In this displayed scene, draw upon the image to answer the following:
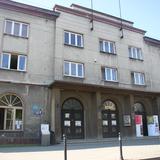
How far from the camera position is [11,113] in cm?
1898

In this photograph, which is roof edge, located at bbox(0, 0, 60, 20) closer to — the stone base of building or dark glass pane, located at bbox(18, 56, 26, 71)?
dark glass pane, located at bbox(18, 56, 26, 71)

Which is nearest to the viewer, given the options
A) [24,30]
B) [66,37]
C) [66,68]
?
[24,30]

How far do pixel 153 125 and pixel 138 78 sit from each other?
5.23m

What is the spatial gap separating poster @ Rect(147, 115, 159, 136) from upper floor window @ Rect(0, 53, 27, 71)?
44.6ft

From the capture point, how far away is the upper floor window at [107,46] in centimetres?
2512

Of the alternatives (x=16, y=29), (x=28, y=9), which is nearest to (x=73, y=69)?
(x=16, y=29)

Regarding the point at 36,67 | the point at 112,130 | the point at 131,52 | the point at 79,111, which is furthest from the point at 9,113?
the point at 131,52

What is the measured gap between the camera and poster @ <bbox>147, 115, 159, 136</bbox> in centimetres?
2445

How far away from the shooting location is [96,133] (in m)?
21.2

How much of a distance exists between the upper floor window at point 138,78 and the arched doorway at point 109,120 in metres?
4.07

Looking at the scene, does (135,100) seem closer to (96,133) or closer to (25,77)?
(96,133)

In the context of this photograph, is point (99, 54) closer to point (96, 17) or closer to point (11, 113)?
point (96, 17)

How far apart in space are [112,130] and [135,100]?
4372 millimetres

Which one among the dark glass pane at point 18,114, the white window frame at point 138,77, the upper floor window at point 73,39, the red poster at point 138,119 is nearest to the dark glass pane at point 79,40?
the upper floor window at point 73,39
